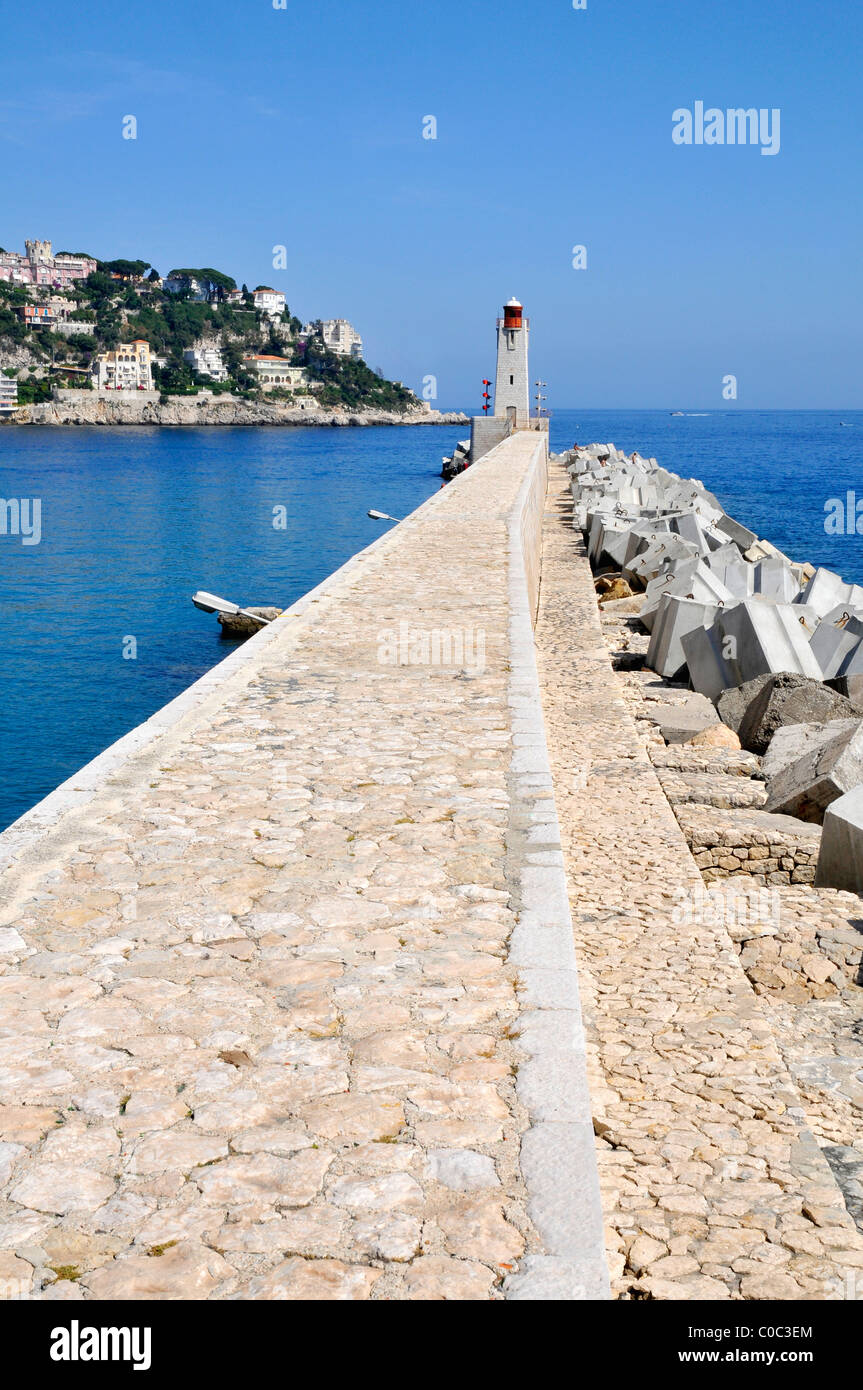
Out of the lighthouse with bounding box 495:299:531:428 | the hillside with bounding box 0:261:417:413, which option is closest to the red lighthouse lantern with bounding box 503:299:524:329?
the lighthouse with bounding box 495:299:531:428

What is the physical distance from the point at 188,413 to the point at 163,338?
64.4ft

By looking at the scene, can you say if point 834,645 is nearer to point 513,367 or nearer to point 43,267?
Result: point 513,367

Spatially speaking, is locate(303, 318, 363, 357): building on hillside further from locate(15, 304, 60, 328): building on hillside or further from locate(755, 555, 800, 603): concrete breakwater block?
locate(755, 555, 800, 603): concrete breakwater block

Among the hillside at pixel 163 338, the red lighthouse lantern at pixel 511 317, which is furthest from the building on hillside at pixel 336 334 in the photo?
the red lighthouse lantern at pixel 511 317

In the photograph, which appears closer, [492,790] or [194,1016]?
[194,1016]

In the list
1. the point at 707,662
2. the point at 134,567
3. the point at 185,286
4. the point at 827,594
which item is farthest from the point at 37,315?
the point at 707,662

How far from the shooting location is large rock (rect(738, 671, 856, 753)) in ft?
25.6

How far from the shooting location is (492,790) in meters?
4.86

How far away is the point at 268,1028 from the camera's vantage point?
3070mm

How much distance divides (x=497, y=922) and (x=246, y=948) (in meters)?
0.77
